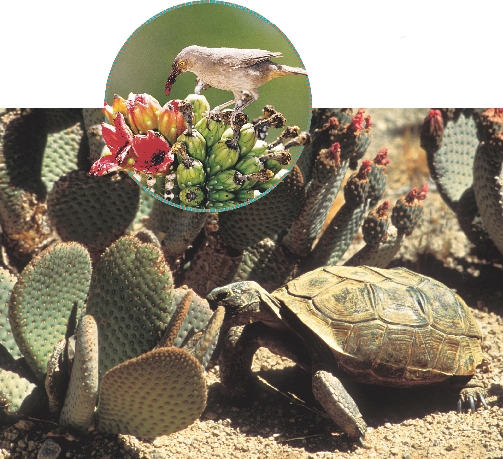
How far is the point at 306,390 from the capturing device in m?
3.45

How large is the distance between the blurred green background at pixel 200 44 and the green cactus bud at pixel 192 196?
44cm

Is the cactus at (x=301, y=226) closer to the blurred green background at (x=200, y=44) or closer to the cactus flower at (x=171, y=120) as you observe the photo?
the blurred green background at (x=200, y=44)

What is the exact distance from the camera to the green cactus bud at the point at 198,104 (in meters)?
3.14

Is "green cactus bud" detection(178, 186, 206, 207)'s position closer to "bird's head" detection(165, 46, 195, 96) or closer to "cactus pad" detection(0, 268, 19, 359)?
"bird's head" detection(165, 46, 195, 96)

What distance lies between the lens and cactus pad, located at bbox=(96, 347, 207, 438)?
2445 millimetres

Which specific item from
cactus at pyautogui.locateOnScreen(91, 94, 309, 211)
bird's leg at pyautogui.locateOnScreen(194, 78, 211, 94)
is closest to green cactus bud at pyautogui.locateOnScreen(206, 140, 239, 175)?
cactus at pyautogui.locateOnScreen(91, 94, 309, 211)

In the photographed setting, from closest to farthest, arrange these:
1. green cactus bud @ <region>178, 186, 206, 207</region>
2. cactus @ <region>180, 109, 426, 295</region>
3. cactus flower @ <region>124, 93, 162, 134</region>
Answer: cactus flower @ <region>124, 93, 162, 134</region> → green cactus bud @ <region>178, 186, 206, 207</region> → cactus @ <region>180, 109, 426, 295</region>

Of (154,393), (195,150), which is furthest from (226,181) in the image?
(154,393)

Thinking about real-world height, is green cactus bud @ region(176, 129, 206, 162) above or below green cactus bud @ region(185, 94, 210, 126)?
below

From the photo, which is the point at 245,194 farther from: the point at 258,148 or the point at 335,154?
the point at 335,154

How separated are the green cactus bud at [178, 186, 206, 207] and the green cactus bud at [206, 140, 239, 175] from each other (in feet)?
0.38

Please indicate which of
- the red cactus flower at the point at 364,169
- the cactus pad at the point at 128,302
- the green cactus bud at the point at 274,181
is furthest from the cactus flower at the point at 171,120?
the red cactus flower at the point at 364,169

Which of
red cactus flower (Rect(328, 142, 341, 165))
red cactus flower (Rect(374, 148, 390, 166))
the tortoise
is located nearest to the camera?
the tortoise

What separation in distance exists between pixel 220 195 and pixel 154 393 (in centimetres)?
114
